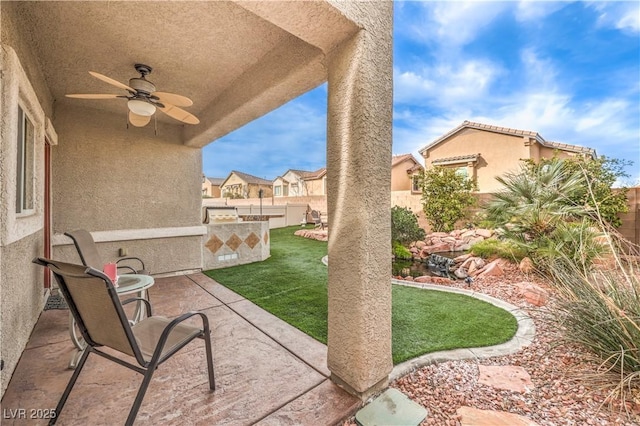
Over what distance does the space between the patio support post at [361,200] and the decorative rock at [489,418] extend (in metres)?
0.57

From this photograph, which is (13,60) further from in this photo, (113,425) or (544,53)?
(544,53)

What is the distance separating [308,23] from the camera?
1.91 meters

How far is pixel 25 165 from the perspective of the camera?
9.91ft

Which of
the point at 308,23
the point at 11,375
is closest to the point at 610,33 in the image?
the point at 308,23

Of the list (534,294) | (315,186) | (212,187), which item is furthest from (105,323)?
(212,187)

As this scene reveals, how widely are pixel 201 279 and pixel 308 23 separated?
4.96m

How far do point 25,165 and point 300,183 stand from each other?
24804 millimetres

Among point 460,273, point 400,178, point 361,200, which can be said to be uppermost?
point 400,178

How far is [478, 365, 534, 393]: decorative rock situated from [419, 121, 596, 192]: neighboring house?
38.2 feet

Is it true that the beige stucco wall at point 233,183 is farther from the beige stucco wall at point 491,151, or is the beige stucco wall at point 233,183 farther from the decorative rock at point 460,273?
the decorative rock at point 460,273

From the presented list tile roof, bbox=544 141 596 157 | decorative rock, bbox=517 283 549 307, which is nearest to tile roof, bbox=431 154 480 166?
tile roof, bbox=544 141 596 157

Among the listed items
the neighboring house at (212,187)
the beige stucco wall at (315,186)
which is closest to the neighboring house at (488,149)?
the beige stucco wall at (315,186)

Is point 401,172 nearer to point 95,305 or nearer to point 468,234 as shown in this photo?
point 468,234

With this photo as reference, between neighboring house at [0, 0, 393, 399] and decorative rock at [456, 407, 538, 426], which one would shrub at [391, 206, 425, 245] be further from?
decorative rock at [456, 407, 538, 426]
